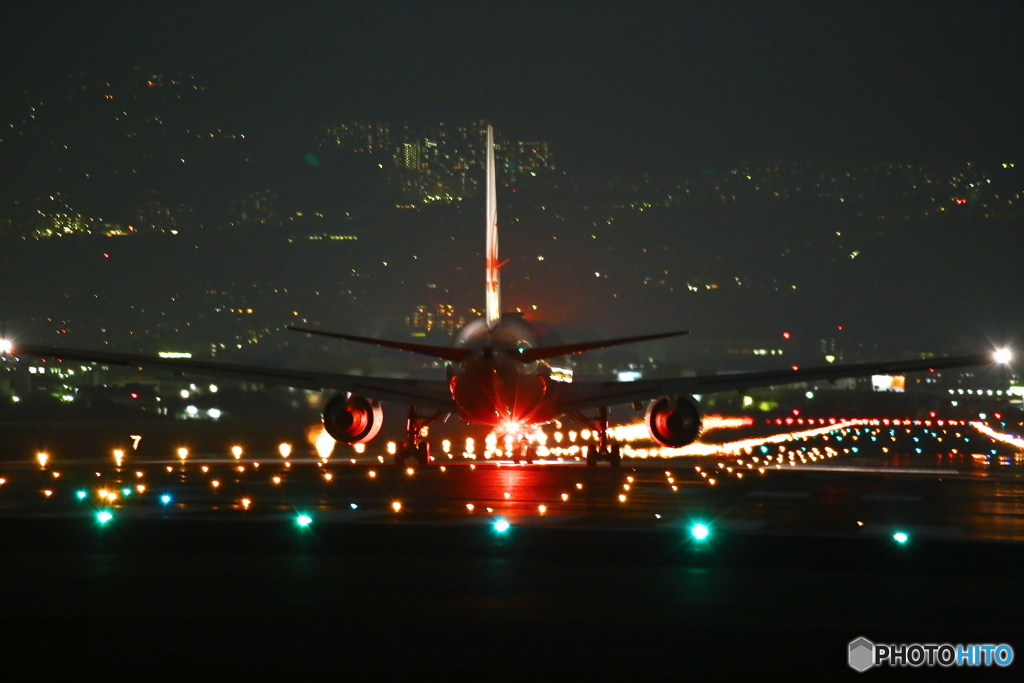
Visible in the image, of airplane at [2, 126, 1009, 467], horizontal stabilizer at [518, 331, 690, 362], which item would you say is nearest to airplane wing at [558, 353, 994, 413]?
airplane at [2, 126, 1009, 467]

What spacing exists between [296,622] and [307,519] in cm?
879

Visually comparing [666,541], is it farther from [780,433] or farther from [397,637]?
[780,433]

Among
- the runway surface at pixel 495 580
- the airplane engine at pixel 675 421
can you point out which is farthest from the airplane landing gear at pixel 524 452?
the runway surface at pixel 495 580

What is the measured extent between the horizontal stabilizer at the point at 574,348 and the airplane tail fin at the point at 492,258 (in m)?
2.39

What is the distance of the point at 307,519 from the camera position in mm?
19781

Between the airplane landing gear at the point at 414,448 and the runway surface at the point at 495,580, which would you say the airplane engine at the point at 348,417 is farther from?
the runway surface at the point at 495,580

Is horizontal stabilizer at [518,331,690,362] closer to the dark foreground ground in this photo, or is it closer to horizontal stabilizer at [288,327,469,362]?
horizontal stabilizer at [288,327,469,362]

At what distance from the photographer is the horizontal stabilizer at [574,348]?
120 feet

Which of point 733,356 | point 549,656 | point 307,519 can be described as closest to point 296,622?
point 549,656

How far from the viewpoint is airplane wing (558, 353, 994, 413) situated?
4272cm

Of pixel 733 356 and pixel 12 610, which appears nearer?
pixel 12 610

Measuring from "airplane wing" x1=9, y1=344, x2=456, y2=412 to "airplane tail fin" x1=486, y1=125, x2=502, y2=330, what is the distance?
299 cm

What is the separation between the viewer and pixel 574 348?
37.4 m

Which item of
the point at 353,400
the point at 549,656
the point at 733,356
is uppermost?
the point at 733,356
